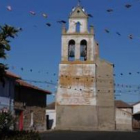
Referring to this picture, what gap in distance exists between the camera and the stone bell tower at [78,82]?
63.7 m

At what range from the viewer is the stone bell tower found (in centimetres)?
6366

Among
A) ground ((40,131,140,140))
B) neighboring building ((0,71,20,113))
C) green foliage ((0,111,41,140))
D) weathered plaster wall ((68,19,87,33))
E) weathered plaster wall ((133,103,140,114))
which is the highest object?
weathered plaster wall ((68,19,87,33))

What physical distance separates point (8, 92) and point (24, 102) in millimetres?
4175

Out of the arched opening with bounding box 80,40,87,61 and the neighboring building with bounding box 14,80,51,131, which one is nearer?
the neighboring building with bounding box 14,80,51,131

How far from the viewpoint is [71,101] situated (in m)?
64.1

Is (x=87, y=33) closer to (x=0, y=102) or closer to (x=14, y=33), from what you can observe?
(x=0, y=102)

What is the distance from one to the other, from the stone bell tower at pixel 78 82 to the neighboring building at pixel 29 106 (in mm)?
11065

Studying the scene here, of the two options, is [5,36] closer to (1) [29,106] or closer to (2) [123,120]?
(1) [29,106]

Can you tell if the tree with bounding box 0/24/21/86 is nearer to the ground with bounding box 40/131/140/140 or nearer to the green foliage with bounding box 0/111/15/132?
the green foliage with bounding box 0/111/15/132

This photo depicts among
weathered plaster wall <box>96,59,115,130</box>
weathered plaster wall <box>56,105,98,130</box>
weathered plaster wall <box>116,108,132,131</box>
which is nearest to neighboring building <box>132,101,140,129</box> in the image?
weathered plaster wall <box>116,108,132,131</box>

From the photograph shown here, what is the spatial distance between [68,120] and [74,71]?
697 centimetres

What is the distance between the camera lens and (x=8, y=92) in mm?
42250

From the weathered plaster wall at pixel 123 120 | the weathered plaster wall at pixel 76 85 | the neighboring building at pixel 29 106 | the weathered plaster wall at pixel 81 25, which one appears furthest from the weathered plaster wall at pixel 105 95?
the neighboring building at pixel 29 106

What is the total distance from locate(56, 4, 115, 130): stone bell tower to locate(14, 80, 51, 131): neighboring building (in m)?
11.1
